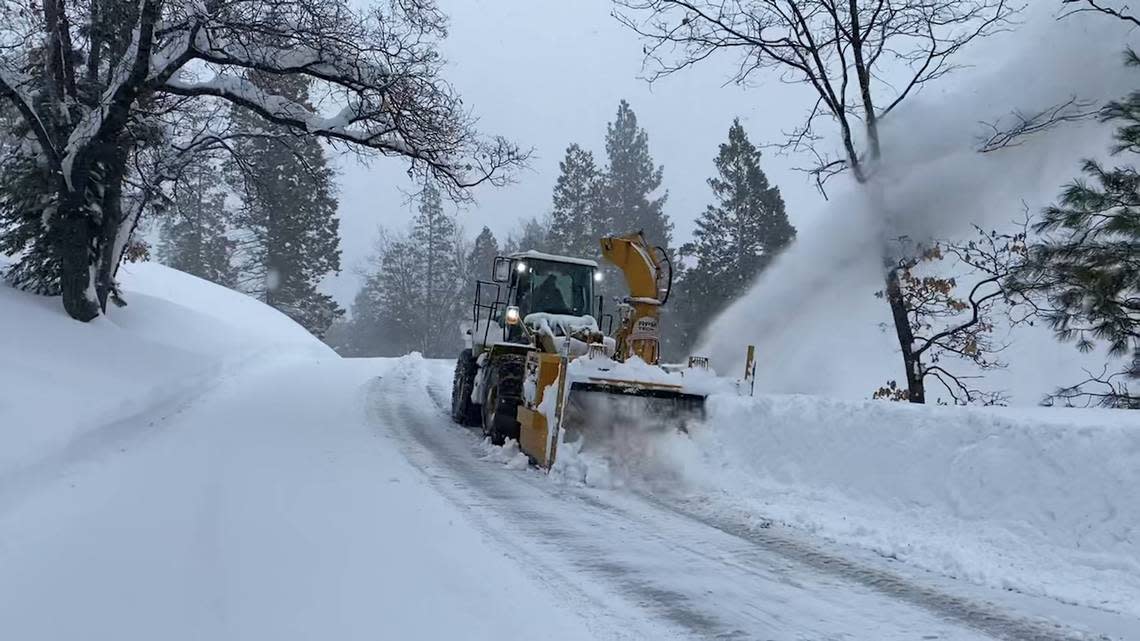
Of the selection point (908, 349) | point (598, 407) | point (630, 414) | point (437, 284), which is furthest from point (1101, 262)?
point (437, 284)

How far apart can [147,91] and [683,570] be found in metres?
10.8

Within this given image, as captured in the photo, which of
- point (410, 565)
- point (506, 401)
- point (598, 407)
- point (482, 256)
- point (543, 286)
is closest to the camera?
point (410, 565)

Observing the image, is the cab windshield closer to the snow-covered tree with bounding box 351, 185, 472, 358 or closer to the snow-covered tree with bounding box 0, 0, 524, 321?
the snow-covered tree with bounding box 0, 0, 524, 321

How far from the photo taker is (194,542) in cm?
491

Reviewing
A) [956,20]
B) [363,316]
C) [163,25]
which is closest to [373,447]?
[163,25]

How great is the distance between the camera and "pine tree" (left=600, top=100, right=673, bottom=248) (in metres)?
48.0

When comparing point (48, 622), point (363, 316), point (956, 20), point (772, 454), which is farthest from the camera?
point (363, 316)

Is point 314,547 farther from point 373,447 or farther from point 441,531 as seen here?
point 373,447

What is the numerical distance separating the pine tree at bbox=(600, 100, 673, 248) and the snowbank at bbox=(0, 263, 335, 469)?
30461 millimetres

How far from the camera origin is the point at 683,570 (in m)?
4.82

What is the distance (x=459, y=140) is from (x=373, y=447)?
19.4 ft

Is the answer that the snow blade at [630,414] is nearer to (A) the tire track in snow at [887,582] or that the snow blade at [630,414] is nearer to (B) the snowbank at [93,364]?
(A) the tire track in snow at [887,582]

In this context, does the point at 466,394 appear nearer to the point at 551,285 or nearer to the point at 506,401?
the point at 551,285

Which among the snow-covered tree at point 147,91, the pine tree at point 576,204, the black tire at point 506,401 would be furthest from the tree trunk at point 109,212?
the pine tree at point 576,204
